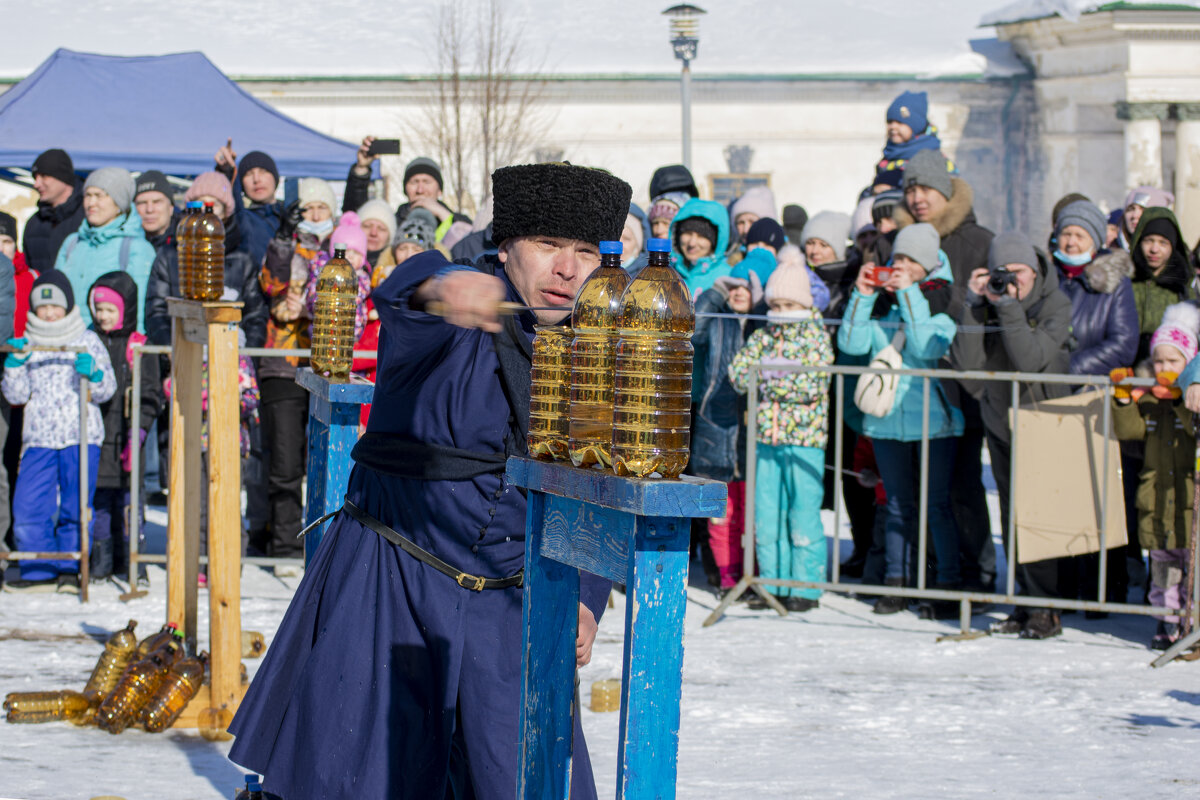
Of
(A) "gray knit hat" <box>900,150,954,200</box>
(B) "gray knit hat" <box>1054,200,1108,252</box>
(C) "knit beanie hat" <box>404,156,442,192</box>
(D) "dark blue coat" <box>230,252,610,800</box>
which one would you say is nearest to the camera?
(D) "dark blue coat" <box>230,252,610,800</box>

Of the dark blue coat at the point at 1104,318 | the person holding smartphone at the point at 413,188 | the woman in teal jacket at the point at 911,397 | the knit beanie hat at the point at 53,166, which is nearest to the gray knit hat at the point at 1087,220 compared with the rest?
the dark blue coat at the point at 1104,318

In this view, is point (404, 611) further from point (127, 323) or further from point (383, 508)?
point (127, 323)

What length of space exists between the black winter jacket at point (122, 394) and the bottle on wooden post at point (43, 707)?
2.56 m

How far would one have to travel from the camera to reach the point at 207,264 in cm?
523

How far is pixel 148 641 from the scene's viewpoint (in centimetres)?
569

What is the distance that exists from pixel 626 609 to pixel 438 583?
1.05 metres

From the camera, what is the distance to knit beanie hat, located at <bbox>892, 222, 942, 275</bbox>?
7.48 metres

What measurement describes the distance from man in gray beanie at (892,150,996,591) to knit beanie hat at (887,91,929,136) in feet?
4.13

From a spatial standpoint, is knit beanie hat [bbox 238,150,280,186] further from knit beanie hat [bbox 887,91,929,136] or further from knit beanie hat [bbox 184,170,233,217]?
knit beanie hat [bbox 887,91,929,136]

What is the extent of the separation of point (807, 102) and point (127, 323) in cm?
1578

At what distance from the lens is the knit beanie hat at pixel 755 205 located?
32.2 feet

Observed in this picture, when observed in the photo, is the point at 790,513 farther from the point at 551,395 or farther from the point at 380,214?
the point at 551,395

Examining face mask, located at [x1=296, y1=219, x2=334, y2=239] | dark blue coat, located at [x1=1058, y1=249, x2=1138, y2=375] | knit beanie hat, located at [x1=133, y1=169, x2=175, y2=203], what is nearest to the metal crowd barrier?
dark blue coat, located at [x1=1058, y1=249, x2=1138, y2=375]

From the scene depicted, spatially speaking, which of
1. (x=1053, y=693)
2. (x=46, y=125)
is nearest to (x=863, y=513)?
(x=1053, y=693)
